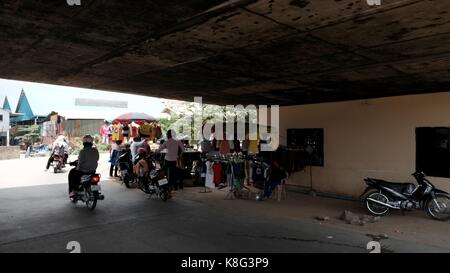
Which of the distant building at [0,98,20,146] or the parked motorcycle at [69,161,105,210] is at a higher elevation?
the distant building at [0,98,20,146]

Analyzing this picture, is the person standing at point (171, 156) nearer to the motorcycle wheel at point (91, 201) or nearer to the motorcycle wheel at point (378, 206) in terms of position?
the motorcycle wheel at point (91, 201)

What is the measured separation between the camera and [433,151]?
8.73 metres

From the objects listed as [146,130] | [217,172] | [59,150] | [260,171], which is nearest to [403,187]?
[260,171]

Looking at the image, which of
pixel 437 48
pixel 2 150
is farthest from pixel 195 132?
pixel 437 48

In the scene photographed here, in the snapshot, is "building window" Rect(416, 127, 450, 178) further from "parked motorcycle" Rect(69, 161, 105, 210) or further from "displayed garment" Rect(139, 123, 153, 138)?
"displayed garment" Rect(139, 123, 153, 138)

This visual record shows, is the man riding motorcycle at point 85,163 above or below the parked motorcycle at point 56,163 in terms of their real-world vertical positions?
above

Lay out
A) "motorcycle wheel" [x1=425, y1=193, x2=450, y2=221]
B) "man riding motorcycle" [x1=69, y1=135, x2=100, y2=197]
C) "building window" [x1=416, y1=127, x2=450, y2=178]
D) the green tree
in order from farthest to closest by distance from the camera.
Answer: the green tree, "building window" [x1=416, y1=127, x2=450, y2=178], "man riding motorcycle" [x1=69, y1=135, x2=100, y2=197], "motorcycle wheel" [x1=425, y1=193, x2=450, y2=221]

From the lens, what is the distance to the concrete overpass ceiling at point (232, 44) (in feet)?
12.4

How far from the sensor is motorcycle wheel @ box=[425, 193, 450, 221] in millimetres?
7512

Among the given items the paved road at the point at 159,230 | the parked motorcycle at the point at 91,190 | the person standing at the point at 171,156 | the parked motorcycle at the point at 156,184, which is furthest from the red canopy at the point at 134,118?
the parked motorcycle at the point at 91,190

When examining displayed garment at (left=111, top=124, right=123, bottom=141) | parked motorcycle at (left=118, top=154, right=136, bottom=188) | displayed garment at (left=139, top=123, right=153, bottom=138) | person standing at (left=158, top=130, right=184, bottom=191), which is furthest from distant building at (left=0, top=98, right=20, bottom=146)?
person standing at (left=158, top=130, right=184, bottom=191)

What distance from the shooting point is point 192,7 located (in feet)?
12.3

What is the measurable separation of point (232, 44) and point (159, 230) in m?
3.36

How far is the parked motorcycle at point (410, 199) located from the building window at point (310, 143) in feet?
10.1
